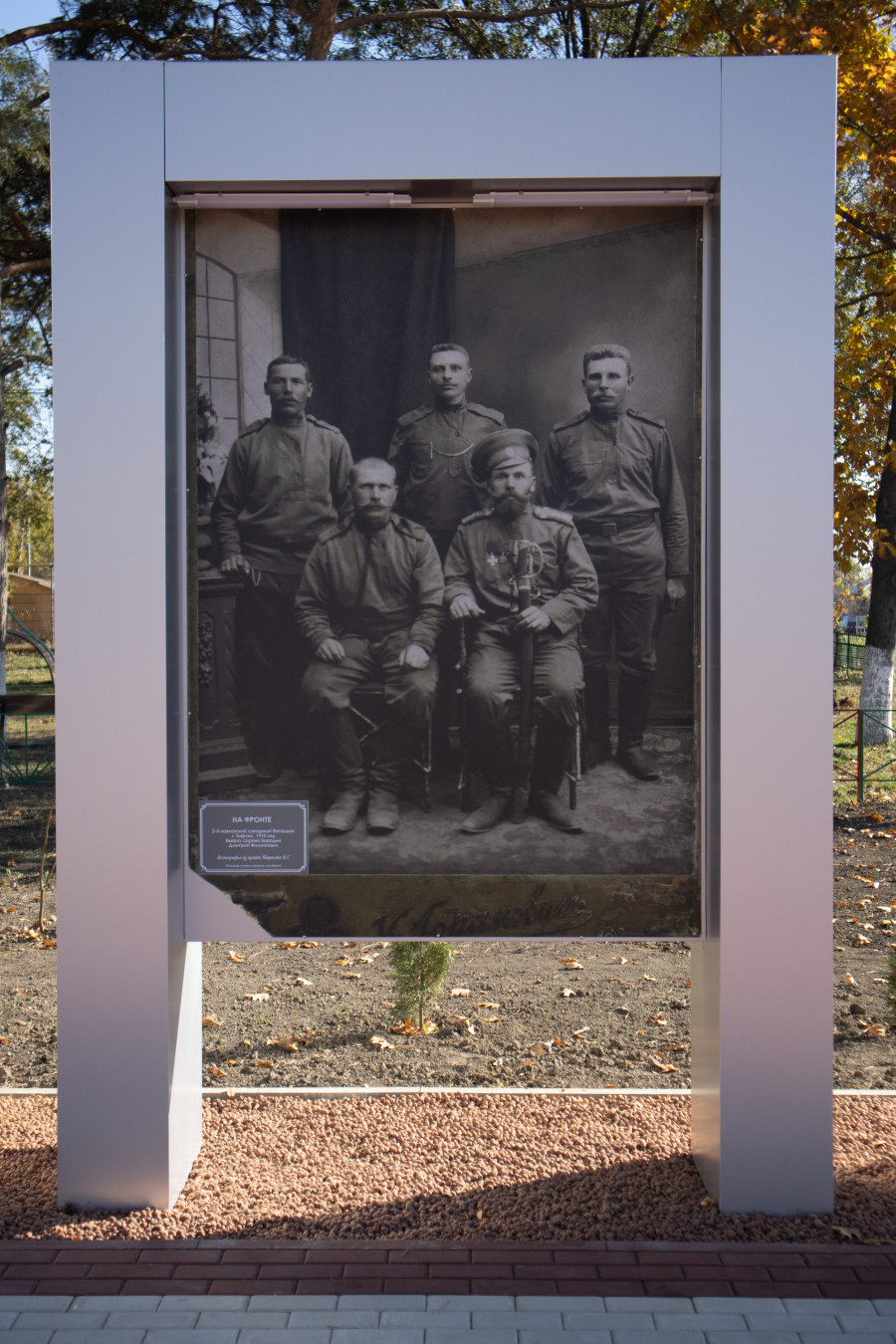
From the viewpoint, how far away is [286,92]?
362cm

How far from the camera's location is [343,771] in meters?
3.85

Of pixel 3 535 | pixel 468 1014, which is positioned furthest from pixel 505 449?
pixel 3 535

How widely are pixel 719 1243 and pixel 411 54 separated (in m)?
13.8

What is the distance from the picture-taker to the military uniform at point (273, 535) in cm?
381

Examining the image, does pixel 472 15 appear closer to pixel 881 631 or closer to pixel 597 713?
pixel 881 631

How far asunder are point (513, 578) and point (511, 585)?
26mm

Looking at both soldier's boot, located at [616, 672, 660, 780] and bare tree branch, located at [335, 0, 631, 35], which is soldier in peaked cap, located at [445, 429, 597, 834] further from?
bare tree branch, located at [335, 0, 631, 35]

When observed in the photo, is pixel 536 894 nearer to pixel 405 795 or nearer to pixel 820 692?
pixel 405 795

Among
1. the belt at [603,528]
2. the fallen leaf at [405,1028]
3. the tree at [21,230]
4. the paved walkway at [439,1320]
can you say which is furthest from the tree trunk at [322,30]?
the paved walkway at [439,1320]

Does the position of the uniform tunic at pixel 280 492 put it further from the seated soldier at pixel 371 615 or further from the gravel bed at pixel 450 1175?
the gravel bed at pixel 450 1175

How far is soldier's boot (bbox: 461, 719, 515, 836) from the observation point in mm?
3834

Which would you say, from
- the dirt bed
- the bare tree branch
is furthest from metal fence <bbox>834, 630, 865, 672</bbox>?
the dirt bed

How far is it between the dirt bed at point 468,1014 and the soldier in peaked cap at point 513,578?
1399mm

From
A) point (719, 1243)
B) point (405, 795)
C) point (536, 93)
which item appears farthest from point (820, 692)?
point (536, 93)
